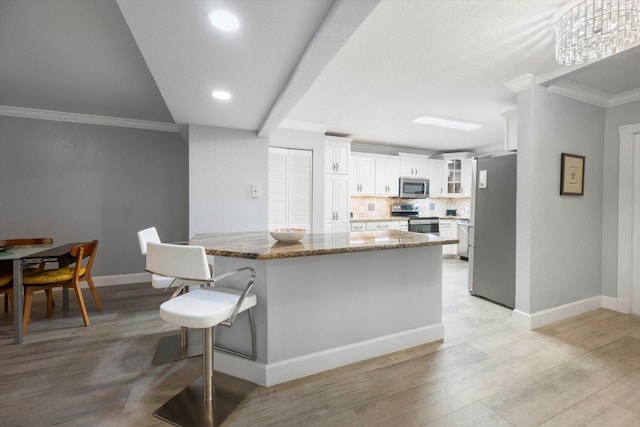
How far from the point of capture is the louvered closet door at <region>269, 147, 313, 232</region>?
13.3 ft

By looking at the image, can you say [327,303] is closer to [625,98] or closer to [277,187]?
[277,187]

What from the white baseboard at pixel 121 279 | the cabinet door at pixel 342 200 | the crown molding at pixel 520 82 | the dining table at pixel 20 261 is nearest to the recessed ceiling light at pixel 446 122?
the crown molding at pixel 520 82

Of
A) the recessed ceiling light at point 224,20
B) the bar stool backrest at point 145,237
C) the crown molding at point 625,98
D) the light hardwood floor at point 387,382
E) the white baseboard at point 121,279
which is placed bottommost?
the light hardwood floor at point 387,382

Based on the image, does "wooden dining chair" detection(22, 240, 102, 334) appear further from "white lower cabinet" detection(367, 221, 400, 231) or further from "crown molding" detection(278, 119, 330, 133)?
"white lower cabinet" detection(367, 221, 400, 231)

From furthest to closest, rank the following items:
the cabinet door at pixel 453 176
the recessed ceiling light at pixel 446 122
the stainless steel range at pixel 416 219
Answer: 1. the cabinet door at pixel 453 176
2. the stainless steel range at pixel 416 219
3. the recessed ceiling light at pixel 446 122

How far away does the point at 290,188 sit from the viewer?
4.14 meters

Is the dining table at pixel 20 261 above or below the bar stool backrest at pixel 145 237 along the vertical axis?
below

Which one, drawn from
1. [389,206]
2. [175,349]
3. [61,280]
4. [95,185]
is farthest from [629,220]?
[95,185]

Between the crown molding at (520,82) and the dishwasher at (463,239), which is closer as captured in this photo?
the crown molding at (520,82)

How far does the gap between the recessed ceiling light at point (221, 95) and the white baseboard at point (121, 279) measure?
319cm

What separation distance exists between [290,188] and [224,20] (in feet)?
9.16

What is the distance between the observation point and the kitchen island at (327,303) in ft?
5.85

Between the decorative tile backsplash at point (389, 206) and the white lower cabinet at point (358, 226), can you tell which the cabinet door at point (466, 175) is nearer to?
the decorative tile backsplash at point (389, 206)

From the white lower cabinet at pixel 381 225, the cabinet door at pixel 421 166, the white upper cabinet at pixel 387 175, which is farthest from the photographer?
the cabinet door at pixel 421 166
